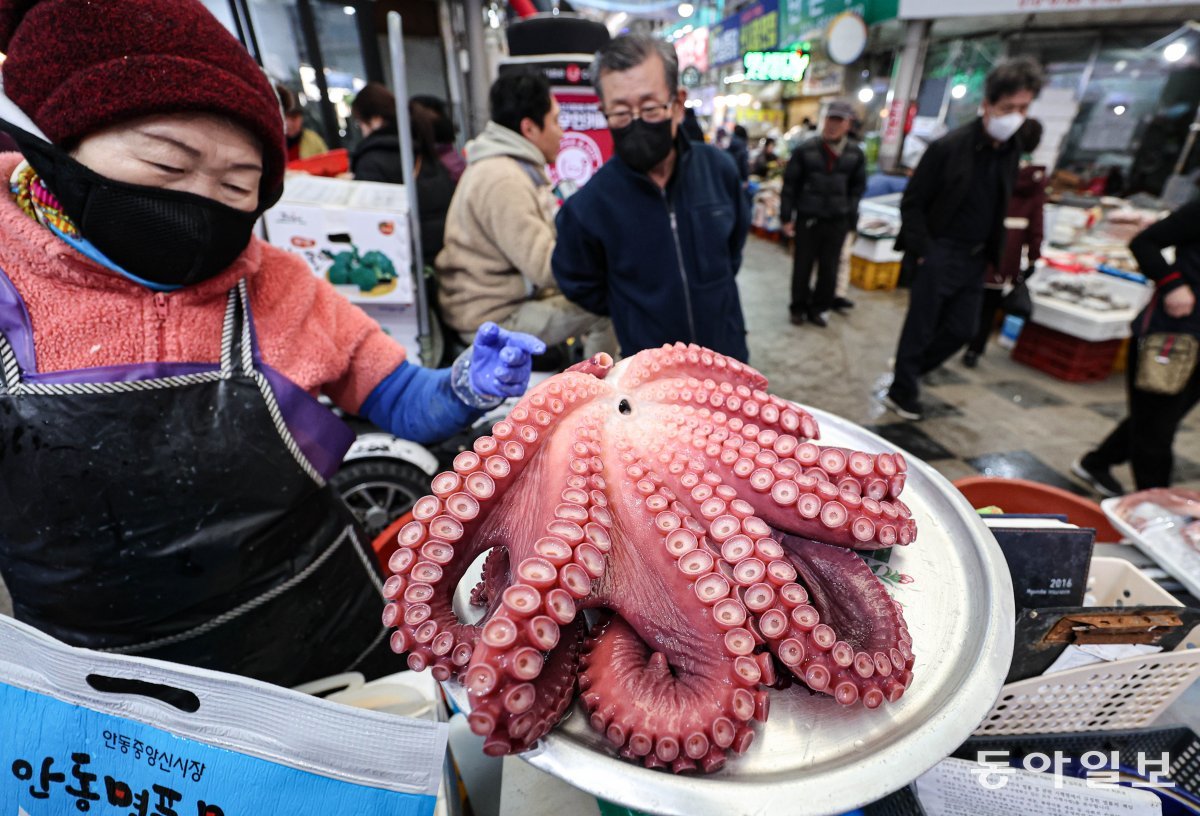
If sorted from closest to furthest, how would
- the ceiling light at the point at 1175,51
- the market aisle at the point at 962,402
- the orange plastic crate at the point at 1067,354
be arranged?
the market aisle at the point at 962,402, the orange plastic crate at the point at 1067,354, the ceiling light at the point at 1175,51

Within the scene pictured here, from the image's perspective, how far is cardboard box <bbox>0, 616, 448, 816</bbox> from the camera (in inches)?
33.2

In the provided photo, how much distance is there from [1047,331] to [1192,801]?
212 inches

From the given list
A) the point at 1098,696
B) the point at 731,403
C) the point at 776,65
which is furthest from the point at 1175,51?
the point at 731,403

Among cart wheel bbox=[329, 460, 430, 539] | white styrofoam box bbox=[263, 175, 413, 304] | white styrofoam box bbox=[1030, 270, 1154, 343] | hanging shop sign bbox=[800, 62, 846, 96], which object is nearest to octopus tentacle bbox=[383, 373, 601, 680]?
cart wheel bbox=[329, 460, 430, 539]

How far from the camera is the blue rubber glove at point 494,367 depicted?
56.2 inches

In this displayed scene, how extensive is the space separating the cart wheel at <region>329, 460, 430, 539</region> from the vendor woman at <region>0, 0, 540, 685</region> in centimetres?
109

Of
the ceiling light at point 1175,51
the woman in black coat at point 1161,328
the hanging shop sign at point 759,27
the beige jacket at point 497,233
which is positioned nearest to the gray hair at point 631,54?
the beige jacket at point 497,233

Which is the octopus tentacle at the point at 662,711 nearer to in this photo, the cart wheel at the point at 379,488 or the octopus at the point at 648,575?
the octopus at the point at 648,575

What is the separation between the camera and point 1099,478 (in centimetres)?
362

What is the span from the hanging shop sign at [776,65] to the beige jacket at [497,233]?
862 centimetres

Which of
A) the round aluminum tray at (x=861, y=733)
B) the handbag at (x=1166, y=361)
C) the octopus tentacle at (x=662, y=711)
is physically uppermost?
the octopus tentacle at (x=662, y=711)

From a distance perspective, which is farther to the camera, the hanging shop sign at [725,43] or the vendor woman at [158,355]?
the hanging shop sign at [725,43]

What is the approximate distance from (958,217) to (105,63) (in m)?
4.23

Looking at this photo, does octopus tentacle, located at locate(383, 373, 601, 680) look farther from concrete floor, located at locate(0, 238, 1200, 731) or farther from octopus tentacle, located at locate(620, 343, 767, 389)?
concrete floor, located at locate(0, 238, 1200, 731)
